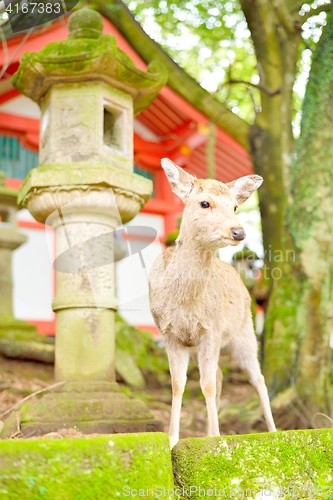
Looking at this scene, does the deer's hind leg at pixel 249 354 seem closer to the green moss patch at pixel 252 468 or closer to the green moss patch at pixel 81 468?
the green moss patch at pixel 252 468

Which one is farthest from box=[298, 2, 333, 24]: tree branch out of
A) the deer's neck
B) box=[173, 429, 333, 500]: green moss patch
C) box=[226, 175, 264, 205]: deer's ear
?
box=[173, 429, 333, 500]: green moss patch

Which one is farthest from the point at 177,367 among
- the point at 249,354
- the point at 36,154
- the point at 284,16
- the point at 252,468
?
the point at 36,154

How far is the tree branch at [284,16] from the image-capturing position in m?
6.91

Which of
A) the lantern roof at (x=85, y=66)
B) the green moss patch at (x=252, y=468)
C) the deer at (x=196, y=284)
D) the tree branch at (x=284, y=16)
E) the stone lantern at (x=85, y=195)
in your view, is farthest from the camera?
the tree branch at (x=284, y=16)

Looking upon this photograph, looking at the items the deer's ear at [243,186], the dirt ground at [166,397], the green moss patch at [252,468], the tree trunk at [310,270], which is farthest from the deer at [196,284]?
the tree trunk at [310,270]

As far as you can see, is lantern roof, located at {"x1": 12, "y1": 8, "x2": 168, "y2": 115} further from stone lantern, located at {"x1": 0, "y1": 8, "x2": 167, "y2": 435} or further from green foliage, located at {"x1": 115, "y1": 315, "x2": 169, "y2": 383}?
green foliage, located at {"x1": 115, "y1": 315, "x2": 169, "y2": 383}

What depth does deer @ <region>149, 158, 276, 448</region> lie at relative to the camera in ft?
10.9

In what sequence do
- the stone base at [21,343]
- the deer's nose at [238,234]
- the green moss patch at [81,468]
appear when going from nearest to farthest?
the green moss patch at [81,468] < the deer's nose at [238,234] < the stone base at [21,343]

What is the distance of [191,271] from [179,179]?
0.57 meters

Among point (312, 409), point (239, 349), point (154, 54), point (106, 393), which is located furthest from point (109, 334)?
point (154, 54)

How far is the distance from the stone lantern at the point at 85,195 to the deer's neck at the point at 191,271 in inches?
55.7

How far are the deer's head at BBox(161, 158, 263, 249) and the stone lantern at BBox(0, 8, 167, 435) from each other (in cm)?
130

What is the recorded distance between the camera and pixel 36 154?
10430mm

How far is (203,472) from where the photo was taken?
105 inches
